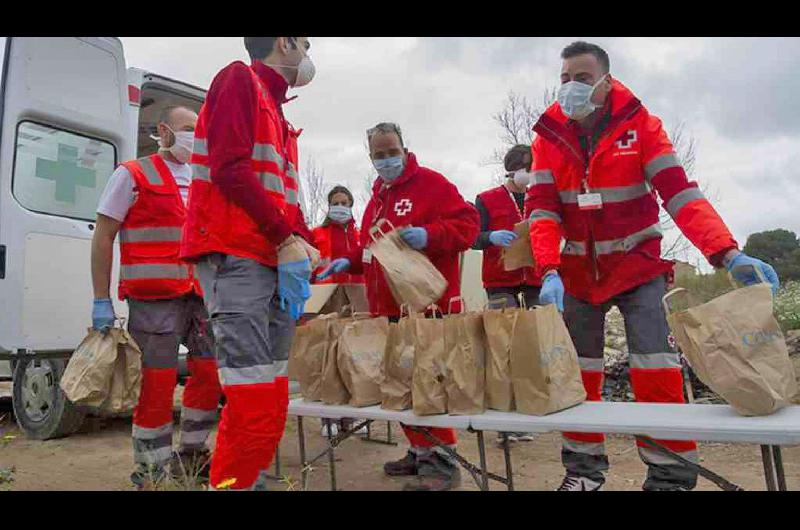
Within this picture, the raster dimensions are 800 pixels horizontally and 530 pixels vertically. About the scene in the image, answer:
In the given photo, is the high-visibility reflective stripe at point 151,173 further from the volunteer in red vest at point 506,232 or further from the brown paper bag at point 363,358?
the volunteer in red vest at point 506,232

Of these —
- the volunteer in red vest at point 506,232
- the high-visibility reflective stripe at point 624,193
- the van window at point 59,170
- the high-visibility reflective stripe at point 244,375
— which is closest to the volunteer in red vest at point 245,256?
the high-visibility reflective stripe at point 244,375

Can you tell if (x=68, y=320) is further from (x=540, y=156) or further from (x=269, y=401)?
→ (x=540, y=156)

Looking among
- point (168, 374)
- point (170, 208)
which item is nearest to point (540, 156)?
point (170, 208)

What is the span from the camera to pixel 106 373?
10.0 feet

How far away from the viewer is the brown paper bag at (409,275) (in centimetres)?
316

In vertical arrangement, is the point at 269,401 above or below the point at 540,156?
below

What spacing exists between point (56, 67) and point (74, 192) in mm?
912

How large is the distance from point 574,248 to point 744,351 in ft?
3.28

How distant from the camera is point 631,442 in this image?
4.76 m

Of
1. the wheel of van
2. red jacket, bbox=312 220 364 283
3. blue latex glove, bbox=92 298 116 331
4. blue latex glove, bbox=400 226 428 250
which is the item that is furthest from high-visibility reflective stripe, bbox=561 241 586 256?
the wheel of van

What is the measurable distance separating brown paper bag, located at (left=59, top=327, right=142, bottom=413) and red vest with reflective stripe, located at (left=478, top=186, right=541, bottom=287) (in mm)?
2715

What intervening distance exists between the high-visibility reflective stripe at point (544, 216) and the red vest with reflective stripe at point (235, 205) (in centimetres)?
124

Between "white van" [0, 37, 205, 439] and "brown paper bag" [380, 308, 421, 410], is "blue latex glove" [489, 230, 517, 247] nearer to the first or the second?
"brown paper bag" [380, 308, 421, 410]

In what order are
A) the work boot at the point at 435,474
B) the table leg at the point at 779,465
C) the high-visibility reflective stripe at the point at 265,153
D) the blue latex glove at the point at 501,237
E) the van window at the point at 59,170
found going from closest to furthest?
1. the table leg at the point at 779,465
2. the high-visibility reflective stripe at the point at 265,153
3. the work boot at the point at 435,474
4. the van window at the point at 59,170
5. the blue latex glove at the point at 501,237
